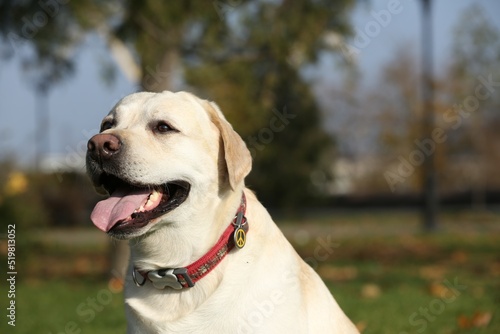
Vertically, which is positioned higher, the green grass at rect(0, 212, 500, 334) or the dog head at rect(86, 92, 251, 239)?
the dog head at rect(86, 92, 251, 239)

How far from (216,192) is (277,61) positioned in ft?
22.8

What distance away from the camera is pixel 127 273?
11.7 ft

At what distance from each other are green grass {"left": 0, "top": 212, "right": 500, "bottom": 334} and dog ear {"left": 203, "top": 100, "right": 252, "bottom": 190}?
2897mm

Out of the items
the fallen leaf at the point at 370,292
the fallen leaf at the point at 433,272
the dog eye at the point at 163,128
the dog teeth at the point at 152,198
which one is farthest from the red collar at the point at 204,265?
the fallen leaf at the point at 433,272

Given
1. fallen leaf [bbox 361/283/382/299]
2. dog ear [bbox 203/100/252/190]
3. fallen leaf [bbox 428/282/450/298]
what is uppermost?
dog ear [bbox 203/100/252/190]

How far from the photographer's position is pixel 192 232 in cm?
334

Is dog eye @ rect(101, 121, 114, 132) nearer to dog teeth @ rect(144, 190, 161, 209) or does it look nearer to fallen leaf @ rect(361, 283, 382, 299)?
dog teeth @ rect(144, 190, 161, 209)

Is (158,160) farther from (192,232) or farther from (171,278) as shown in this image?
(171,278)

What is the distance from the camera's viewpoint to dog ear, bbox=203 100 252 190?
10.8 ft

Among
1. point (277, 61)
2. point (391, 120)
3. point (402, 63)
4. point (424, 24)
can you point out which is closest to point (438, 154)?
point (391, 120)

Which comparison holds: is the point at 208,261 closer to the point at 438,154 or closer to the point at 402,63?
the point at 438,154

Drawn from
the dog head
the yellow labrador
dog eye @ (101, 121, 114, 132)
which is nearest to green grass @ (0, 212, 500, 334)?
the yellow labrador

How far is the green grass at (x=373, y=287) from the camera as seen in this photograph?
20.4 ft

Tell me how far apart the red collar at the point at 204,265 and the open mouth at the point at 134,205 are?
0.29 m
